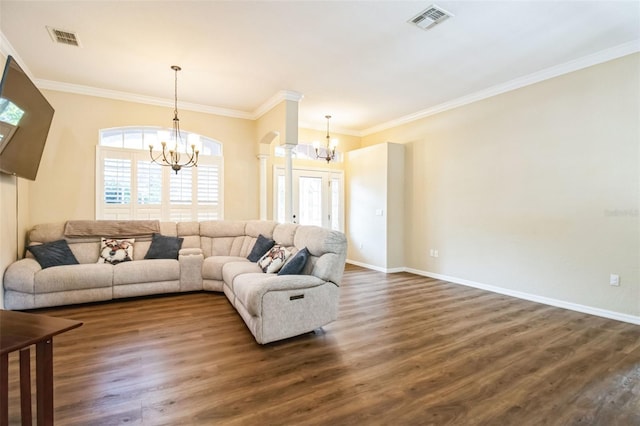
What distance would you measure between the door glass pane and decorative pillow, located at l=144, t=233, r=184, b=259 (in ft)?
8.98

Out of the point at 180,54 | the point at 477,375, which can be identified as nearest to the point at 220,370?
the point at 477,375

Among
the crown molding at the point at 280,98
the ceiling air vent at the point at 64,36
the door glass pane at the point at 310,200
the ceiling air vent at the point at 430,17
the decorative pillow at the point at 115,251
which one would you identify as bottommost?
the decorative pillow at the point at 115,251

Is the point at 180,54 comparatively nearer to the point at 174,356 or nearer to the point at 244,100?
the point at 244,100

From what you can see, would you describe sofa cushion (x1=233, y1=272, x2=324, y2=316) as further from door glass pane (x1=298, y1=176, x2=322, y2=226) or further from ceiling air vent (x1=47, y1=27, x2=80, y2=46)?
door glass pane (x1=298, y1=176, x2=322, y2=226)

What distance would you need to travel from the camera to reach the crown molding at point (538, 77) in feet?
11.6

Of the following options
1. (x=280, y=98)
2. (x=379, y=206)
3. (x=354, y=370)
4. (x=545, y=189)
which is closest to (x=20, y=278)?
(x=354, y=370)

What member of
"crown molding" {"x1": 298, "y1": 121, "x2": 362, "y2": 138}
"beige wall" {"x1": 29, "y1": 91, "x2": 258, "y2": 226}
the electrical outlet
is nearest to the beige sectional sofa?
"beige wall" {"x1": 29, "y1": 91, "x2": 258, "y2": 226}

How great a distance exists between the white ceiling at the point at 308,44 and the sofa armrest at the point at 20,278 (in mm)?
2558

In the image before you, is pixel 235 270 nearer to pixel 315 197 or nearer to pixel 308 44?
pixel 308 44

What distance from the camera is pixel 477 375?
2305mm

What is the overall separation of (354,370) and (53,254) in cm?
412

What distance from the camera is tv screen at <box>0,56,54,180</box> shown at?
9.20 ft

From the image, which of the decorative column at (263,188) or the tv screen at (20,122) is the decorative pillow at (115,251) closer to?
the tv screen at (20,122)

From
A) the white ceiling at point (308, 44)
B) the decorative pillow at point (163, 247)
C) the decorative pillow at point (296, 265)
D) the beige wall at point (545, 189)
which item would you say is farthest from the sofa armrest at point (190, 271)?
the beige wall at point (545, 189)
